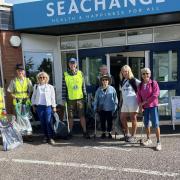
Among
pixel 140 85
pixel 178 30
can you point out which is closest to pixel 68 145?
pixel 140 85

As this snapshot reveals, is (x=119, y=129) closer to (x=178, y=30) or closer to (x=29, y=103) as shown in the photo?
(x=29, y=103)

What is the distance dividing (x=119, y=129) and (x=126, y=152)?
1.07 metres

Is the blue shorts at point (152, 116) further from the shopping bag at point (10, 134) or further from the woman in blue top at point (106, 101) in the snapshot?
the shopping bag at point (10, 134)

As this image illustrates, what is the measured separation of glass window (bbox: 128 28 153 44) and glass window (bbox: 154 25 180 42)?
17 cm

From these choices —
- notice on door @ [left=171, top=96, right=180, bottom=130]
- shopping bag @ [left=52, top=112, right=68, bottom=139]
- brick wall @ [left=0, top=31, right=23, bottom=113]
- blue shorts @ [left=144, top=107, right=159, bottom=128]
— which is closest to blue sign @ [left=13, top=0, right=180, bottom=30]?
brick wall @ [left=0, top=31, right=23, bottom=113]

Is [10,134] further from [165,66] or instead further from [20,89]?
[165,66]

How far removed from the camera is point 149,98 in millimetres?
5988

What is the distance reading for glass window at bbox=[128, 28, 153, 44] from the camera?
344 inches

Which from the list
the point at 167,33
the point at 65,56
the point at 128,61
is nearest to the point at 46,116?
the point at 65,56

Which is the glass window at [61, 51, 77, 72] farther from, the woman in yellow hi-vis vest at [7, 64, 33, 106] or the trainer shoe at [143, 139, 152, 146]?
the trainer shoe at [143, 139, 152, 146]

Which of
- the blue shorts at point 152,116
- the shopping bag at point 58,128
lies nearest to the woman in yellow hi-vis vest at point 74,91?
the shopping bag at point 58,128

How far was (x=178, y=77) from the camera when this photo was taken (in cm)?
848

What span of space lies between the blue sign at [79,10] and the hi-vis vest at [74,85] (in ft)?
5.27

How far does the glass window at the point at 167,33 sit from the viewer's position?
27.8ft
